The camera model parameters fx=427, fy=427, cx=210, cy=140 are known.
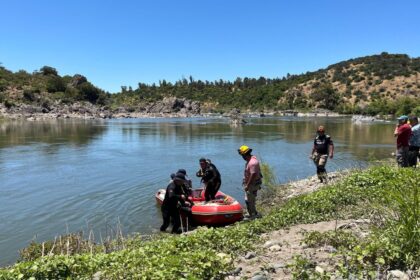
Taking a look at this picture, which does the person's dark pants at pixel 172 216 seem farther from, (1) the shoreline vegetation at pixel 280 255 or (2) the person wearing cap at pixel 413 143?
(2) the person wearing cap at pixel 413 143

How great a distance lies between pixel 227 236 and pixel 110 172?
54.5ft

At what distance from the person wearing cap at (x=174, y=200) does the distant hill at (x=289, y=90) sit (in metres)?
83.0

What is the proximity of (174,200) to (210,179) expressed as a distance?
158 centimetres

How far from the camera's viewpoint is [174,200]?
11.6 meters

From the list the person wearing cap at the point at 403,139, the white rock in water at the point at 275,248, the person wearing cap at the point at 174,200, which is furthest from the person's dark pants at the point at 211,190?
the white rock in water at the point at 275,248

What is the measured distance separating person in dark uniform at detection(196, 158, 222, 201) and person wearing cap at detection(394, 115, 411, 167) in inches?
216

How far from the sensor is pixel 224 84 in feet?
575

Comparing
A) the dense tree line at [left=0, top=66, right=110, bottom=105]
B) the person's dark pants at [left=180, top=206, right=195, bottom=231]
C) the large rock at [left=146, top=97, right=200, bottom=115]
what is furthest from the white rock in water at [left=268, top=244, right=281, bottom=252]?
the large rock at [left=146, top=97, right=200, bottom=115]

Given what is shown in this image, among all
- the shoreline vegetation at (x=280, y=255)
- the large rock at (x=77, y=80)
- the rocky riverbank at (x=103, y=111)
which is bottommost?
the shoreline vegetation at (x=280, y=255)

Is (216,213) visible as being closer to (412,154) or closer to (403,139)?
(403,139)

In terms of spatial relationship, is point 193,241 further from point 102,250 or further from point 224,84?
point 224,84

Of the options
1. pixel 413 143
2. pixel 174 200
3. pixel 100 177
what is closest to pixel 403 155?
pixel 413 143

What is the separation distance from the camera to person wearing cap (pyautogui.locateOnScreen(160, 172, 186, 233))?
11539 mm

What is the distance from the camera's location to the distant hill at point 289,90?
112 meters
